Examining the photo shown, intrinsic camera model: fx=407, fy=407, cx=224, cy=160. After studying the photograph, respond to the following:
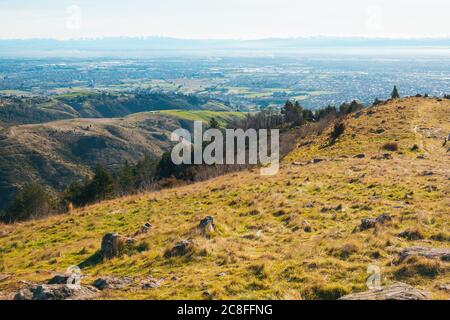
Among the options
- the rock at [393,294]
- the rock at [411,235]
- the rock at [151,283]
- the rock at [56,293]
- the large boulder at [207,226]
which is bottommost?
the large boulder at [207,226]

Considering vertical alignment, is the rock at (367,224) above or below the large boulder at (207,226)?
above

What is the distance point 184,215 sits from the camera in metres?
20.3

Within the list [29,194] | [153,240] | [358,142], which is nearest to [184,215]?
[153,240]

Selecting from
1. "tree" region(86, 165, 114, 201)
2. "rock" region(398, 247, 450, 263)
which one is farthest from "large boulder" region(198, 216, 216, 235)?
"tree" region(86, 165, 114, 201)

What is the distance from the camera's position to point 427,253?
10375 mm

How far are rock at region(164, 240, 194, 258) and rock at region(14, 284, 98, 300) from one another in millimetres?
3413

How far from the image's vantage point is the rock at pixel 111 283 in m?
10.3

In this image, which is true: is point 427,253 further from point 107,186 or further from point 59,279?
point 107,186

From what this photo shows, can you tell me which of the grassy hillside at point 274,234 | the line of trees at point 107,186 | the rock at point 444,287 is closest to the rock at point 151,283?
the grassy hillside at point 274,234

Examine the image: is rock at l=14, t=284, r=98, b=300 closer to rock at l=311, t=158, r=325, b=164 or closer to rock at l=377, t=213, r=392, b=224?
rock at l=377, t=213, r=392, b=224

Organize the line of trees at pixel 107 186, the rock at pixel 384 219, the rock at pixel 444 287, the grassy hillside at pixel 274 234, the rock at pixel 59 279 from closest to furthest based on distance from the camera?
the rock at pixel 444 287 < the grassy hillside at pixel 274 234 < the rock at pixel 59 279 < the rock at pixel 384 219 < the line of trees at pixel 107 186

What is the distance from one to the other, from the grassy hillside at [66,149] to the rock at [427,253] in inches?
3959

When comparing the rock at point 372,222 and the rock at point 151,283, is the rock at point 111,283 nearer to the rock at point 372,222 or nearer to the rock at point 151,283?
the rock at point 151,283

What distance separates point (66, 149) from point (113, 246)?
471 ft
